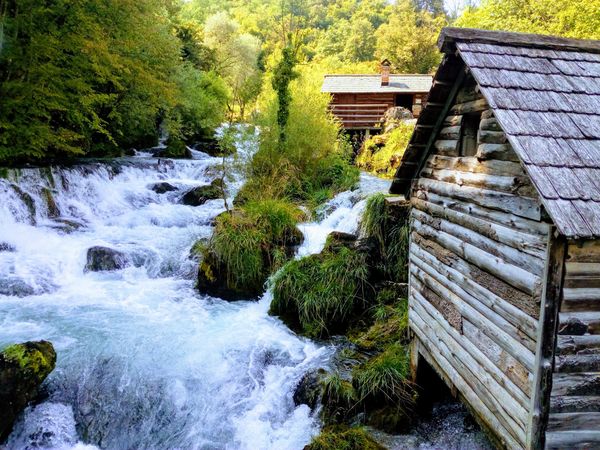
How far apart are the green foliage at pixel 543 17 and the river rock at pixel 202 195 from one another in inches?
573

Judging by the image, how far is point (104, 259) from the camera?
1032cm

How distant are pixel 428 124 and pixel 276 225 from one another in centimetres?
543

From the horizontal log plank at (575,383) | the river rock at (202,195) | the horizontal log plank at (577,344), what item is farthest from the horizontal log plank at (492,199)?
the river rock at (202,195)

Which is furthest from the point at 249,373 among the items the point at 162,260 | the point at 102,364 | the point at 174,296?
the point at 162,260

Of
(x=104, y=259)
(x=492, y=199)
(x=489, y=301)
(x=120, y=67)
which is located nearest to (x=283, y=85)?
(x=120, y=67)

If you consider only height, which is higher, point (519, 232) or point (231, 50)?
point (231, 50)

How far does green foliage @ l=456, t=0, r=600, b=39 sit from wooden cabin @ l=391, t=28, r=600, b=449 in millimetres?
15569

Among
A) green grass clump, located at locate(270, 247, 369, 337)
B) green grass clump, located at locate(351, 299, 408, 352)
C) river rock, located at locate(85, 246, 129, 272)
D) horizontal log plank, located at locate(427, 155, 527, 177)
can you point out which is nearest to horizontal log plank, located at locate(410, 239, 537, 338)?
horizontal log plank, located at locate(427, 155, 527, 177)

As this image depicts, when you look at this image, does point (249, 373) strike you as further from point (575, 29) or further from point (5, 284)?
point (575, 29)

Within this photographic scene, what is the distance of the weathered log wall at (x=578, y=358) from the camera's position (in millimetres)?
3223

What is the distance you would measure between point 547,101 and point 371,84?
2358 centimetres

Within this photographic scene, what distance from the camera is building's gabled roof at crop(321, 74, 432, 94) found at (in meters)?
25.3

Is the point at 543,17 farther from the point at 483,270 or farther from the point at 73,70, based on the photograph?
the point at 483,270

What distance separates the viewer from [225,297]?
940 cm
